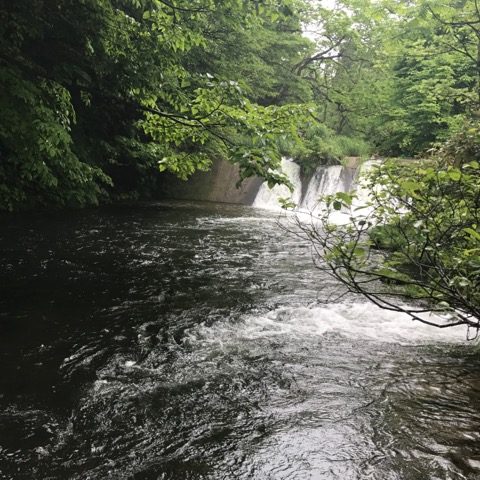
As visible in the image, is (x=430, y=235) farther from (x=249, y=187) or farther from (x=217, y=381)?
(x=249, y=187)

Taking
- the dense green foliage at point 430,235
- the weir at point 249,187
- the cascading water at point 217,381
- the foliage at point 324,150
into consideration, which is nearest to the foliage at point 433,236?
the dense green foliage at point 430,235

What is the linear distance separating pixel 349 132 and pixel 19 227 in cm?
2083

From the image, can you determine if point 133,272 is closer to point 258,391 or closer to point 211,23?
point 258,391

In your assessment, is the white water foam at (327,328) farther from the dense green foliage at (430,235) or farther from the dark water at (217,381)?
the dense green foliage at (430,235)

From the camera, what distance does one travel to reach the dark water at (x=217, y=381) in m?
2.66

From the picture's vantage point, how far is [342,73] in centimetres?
2738

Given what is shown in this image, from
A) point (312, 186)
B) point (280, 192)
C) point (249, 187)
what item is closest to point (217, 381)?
point (249, 187)

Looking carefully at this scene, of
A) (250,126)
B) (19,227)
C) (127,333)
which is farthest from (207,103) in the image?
(19,227)

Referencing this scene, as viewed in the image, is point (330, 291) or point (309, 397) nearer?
point (309, 397)

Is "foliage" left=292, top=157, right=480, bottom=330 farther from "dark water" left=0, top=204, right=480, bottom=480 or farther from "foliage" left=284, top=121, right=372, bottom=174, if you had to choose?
"foliage" left=284, top=121, right=372, bottom=174

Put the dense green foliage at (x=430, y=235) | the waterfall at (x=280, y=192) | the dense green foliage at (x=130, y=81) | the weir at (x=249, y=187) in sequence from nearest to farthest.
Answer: the dense green foliage at (x=430, y=235)
the dense green foliage at (x=130, y=81)
the weir at (x=249, y=187)
the waterfall at (x=280, y=192)

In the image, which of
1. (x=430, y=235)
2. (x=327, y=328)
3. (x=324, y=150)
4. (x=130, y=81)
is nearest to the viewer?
(x=430, y=235)

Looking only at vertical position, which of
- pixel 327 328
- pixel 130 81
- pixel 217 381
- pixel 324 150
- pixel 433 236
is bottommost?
pixel 217 381

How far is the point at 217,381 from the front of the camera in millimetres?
3602
